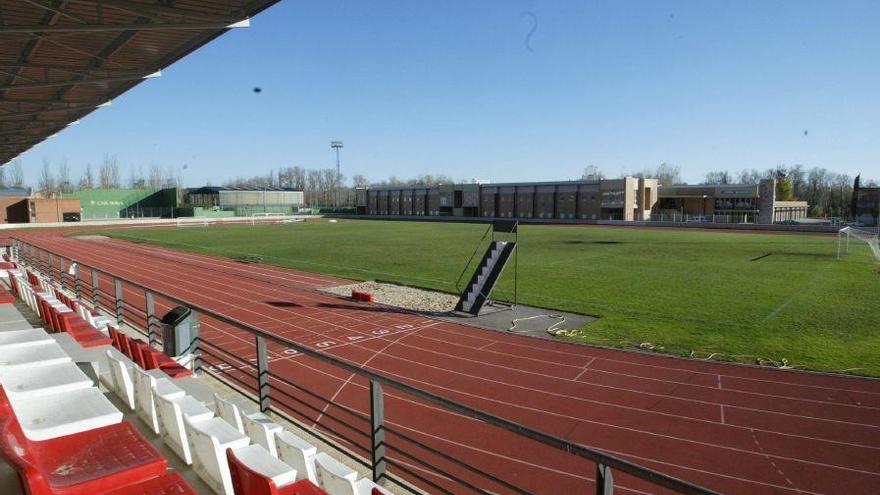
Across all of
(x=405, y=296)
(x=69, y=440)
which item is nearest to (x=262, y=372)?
(x=69, y=440)

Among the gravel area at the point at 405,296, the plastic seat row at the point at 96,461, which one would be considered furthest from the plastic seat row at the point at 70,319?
the gravel area at the point at 405,296

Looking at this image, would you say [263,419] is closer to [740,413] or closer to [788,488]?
[788,488]

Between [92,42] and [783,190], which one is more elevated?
[92,42]

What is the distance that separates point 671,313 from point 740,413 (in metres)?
7.30

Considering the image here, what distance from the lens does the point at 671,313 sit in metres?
15.2

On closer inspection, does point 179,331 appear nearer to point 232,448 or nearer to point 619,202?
point 232,448

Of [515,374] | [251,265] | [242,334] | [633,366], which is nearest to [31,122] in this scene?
[251,265]

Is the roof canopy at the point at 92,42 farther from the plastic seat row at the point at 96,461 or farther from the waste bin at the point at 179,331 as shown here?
the plastic seat row at the point at 96,461

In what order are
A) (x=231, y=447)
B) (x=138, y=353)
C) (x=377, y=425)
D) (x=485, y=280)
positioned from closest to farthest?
(x=231, y=447) → (x=377, y=425) → (x=138, y=353) → (x=485, y=280)

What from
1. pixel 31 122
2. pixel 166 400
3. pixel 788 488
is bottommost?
pixel 788 488

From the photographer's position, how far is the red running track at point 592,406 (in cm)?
652

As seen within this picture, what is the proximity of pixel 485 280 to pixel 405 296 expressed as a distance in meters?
3.46

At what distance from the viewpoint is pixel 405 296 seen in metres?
17.8

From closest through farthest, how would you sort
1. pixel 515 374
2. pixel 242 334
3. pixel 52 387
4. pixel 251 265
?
pixel 52 387
pixel 515 374
pixel 242 334
pixel 251 265
